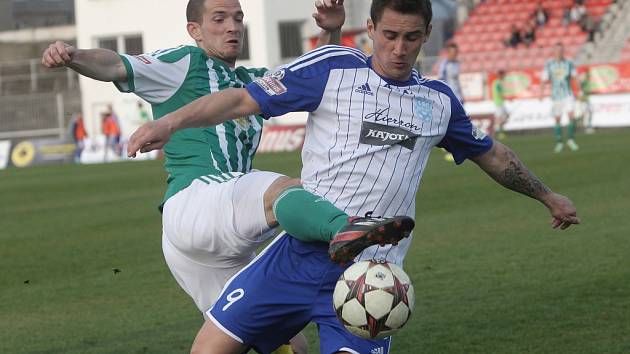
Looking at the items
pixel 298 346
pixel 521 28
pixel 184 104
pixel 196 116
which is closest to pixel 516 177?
pixel 298 346

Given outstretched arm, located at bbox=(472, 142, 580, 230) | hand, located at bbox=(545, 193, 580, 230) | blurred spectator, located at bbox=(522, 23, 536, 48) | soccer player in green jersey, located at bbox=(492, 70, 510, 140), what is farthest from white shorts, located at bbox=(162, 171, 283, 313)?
blurred spectator, located at bbox=(522, 23, 536, 48)

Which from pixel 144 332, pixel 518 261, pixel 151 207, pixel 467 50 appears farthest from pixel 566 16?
pixel 144 332

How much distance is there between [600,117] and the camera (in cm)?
3256

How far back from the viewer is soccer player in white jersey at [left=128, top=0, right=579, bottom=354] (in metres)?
4.81

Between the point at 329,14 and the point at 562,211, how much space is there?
1.59 metres

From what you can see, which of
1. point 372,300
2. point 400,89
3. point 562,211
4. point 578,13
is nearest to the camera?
point 372,300

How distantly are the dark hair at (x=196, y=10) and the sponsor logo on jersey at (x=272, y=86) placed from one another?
1.56 metres

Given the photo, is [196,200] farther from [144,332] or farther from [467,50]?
[467,50]

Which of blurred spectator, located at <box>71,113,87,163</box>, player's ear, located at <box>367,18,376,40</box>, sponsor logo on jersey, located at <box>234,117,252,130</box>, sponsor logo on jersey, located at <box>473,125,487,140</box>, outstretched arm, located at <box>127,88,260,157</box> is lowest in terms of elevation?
blurred spectator, located at <box>71,113,87,163</box>

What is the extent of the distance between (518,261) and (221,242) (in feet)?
17.6

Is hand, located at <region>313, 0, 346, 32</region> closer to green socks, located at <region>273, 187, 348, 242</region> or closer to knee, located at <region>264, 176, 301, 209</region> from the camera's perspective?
knee, located at <region>264, 176, 301, 209</region>

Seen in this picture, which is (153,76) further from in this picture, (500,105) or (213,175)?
(500,105)

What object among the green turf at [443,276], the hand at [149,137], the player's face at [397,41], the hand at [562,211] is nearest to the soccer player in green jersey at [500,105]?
the green turf at [443,276]

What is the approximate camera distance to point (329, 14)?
6.05m
